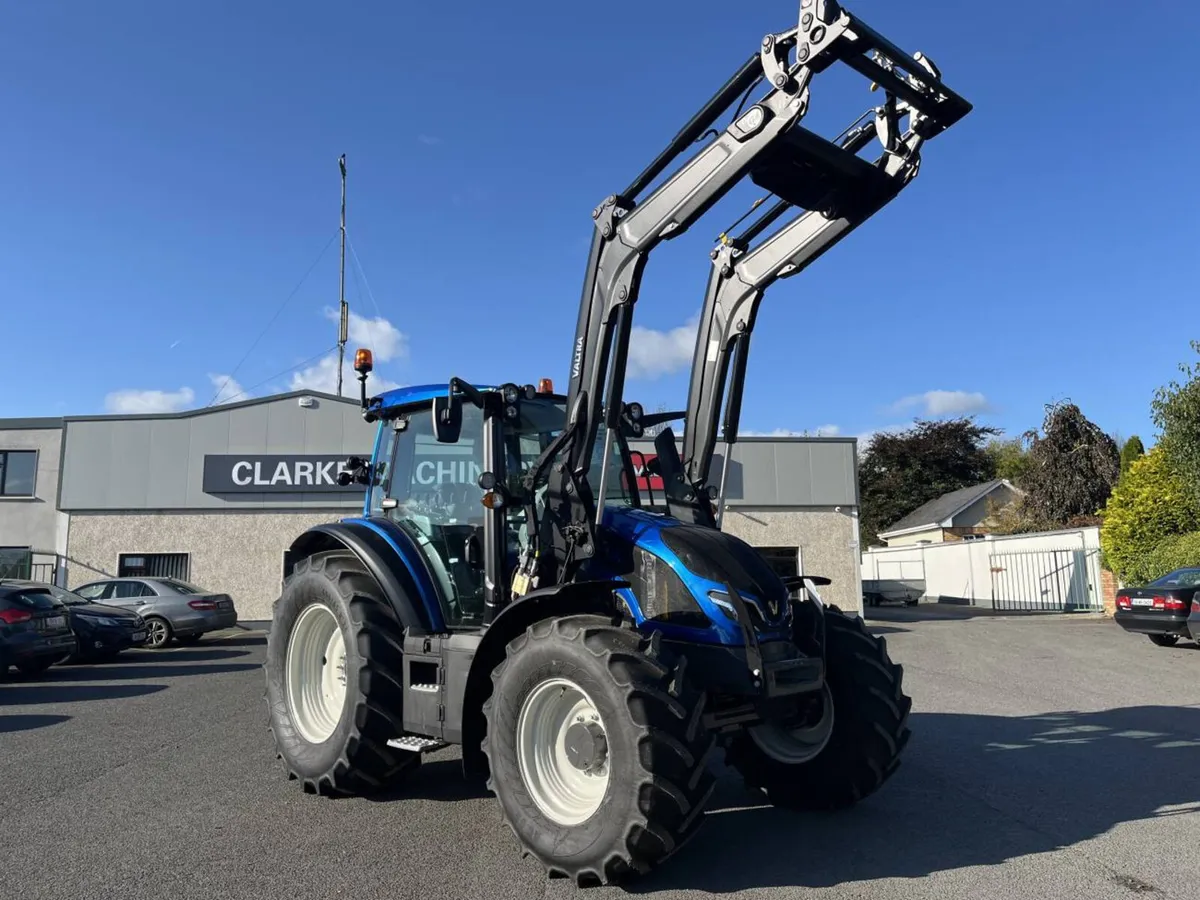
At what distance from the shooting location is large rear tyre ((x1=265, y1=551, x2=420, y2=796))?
5289 mm

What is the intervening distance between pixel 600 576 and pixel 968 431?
6134 cm

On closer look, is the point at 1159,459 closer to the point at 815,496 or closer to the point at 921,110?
the point at 815,496

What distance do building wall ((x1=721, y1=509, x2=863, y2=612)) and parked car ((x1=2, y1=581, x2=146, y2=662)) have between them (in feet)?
47.6

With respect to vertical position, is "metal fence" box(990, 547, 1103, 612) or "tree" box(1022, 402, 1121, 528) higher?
"tree" box(1022, 402, 1121, 528)

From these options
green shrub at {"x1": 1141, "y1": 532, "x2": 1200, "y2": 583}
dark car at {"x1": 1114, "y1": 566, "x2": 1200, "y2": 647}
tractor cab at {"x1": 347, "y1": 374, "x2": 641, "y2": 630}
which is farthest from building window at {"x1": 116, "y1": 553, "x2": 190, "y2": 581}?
green shrub at {"x1": 1141, "y1": 532, "x2": 1200, "y2": 583}

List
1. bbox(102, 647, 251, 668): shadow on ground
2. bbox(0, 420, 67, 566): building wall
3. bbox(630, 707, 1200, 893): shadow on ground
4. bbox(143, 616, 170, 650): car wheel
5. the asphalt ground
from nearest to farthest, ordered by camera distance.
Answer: the asphalt ground
bbox(630, 707, 1200, 893): shadow on ground
bbox(102, 647, 251, 668): shadow on ground
bbox(143, 616, 170, 650): car wheel
bbox(0, 420, 67, 566): building wall

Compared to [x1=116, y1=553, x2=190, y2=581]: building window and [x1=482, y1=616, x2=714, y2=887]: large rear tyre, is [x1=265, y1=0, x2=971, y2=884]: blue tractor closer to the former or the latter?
[x1=482, y1=616, x2=714, y2=887]: large rear tyre

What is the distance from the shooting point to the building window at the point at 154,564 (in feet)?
76.1

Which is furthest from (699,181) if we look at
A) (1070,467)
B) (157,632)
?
(1070,467)

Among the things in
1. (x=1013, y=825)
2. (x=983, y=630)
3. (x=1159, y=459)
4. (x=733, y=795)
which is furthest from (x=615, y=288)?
(x=1159, y=459)

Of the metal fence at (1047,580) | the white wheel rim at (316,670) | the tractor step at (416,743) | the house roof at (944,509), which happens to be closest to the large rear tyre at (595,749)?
the tractor step at (416,743)

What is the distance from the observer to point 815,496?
24188mm

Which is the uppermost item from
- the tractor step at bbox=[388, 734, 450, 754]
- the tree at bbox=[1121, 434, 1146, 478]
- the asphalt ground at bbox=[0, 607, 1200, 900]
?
the tree at bbox=[1121, 434, 1146, 478]

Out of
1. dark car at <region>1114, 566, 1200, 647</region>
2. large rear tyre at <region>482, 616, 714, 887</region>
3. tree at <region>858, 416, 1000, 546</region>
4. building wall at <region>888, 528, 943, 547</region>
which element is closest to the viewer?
large rear tyre at <region>482, 616, 714, 887</region>
